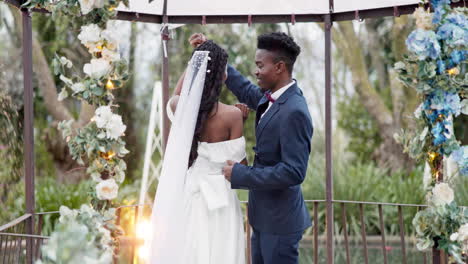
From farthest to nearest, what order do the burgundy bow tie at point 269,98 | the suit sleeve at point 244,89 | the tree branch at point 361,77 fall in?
the tree branch at point 361,77
the suit sleeve at point 244,89
the burgundy bow tie at point 269,98

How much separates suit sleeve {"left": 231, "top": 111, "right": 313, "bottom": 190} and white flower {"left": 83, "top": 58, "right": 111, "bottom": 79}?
805 millimetres

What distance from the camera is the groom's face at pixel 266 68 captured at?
3.23 meters

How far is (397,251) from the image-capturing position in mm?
8109

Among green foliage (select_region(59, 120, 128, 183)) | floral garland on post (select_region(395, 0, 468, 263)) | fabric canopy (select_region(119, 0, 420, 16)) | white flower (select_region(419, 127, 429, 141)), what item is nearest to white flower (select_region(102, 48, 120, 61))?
green foliage (select_region(59, 120, 128, 183))

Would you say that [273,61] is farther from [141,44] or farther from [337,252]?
[141,44]

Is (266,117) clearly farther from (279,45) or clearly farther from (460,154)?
(460,154)

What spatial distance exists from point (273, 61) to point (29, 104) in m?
1.53

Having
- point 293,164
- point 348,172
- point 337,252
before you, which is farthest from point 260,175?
point 348,172

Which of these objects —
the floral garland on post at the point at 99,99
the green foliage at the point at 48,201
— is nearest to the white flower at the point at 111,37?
the floral garland on post at the point at 99,99

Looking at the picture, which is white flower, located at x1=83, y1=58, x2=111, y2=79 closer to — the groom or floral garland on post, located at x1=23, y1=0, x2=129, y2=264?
floral garland on post, located at x1=23, y1=0, x2=129, y2=264

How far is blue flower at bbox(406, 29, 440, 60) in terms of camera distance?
2783mm

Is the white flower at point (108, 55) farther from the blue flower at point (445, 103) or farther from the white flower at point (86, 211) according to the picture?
the blue flower at point (445, 103)

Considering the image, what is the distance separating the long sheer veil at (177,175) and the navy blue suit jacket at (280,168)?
11.5 inches

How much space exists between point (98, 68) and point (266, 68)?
2.90 feet
